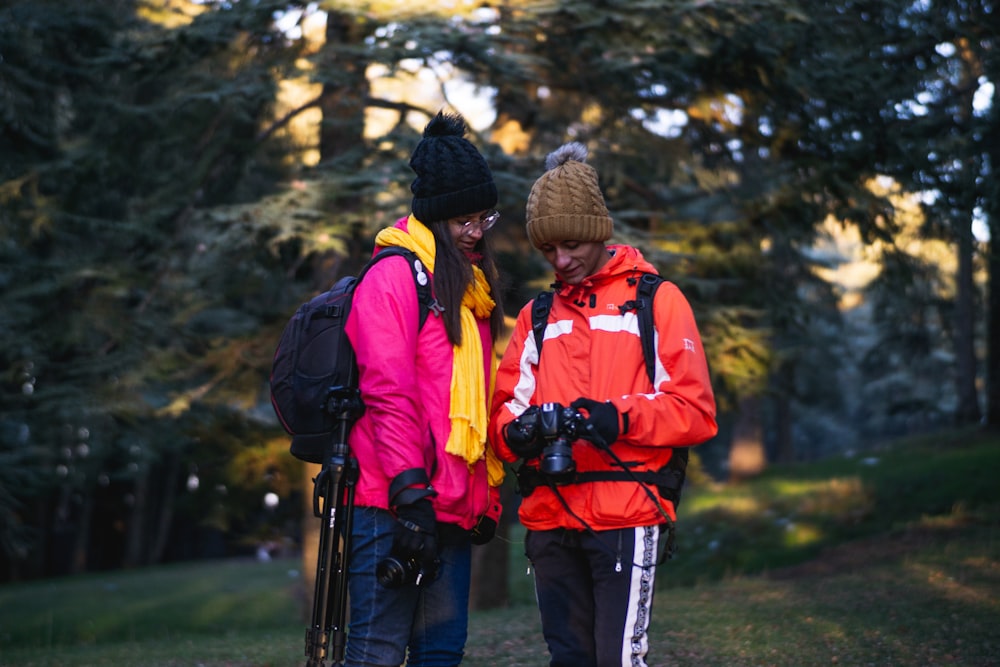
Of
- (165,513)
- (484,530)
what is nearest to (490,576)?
(484,530)

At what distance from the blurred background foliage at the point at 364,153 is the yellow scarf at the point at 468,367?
16.3ft

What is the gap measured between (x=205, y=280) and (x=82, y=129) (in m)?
2.88

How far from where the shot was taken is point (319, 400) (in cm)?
371

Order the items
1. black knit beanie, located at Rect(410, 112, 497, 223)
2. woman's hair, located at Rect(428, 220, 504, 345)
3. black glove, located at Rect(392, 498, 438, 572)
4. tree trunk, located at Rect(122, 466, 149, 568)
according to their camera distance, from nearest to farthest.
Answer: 1. black glove, located at Rect(392, 498, 438, 572)
2. woman's hair, located at Rect(428, 220, 504, 345)
3. black knit beanie, located at Rect(410, 112, 497, 223)
4. tree trunk, located at Rect(122, 466, 149, 568)

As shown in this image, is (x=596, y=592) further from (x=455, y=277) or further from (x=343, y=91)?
(x=343, y=91)

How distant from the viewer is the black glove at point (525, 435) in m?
3.64

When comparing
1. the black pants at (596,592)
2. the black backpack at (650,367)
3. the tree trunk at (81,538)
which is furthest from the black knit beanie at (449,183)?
Result: the tree trunk at (81,538)

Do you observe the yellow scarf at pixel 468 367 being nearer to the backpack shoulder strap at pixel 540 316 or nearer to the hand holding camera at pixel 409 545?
the backpack shoulder strap at pixel 540 316

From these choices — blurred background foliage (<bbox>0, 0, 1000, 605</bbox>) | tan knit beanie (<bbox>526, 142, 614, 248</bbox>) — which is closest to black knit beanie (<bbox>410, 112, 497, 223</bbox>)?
tan knit beanie (<bbox>526, 142, 614, 248</bbox>)

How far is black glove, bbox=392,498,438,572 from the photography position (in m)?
3.43

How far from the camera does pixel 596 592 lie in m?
3.72

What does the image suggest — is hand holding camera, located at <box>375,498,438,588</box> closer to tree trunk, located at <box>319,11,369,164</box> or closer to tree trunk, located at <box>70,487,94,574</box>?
tree trunk, located at <box>319,11,369,164</box>

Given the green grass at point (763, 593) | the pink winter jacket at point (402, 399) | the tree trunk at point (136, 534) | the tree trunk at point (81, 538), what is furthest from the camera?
the tree trunk at point (136, 534)

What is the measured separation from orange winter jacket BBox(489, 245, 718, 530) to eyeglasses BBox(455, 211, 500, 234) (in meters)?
0.37
